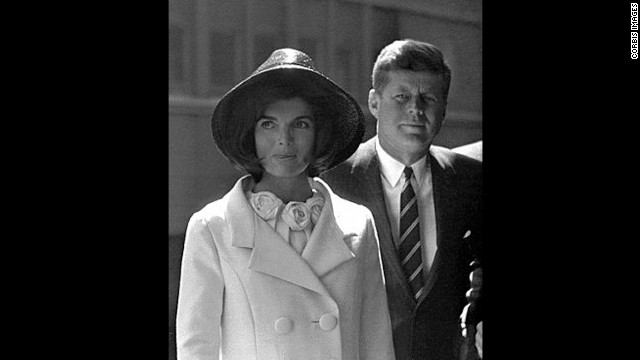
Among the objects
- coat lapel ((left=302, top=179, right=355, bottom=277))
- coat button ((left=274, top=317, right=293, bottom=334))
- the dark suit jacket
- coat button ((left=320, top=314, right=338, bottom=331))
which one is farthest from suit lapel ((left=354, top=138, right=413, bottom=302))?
coat button ((left=274, top=317, right=293, bottom=334))

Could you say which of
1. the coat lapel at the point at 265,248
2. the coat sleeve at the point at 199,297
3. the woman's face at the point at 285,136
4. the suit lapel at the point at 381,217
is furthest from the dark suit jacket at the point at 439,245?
the coat sleeve at the point at 199,297

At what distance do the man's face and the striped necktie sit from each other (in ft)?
0.26

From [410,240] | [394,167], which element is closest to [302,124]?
[394,167]

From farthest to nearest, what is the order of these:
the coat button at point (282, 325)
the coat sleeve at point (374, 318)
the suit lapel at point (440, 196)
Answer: the suit lapel at point (440, 196) → the coat sleeve at point (374, 318) → the coat button at point (282, 325)

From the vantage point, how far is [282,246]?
297 cm

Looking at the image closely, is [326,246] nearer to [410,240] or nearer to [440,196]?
[410,240]

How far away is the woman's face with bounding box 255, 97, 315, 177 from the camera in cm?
299

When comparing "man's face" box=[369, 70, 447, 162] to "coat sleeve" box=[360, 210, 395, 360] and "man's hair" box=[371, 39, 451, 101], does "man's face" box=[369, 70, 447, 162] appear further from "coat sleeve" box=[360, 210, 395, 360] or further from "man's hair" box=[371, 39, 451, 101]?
"coat sleeve" box=[360, 210, 395, 360]

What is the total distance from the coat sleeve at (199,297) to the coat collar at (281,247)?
80 millimetres

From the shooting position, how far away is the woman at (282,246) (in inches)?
116

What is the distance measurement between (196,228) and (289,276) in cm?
28

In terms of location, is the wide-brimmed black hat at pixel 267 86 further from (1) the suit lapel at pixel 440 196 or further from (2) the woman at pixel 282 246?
(1) the suit lapel at pixel 440 196
